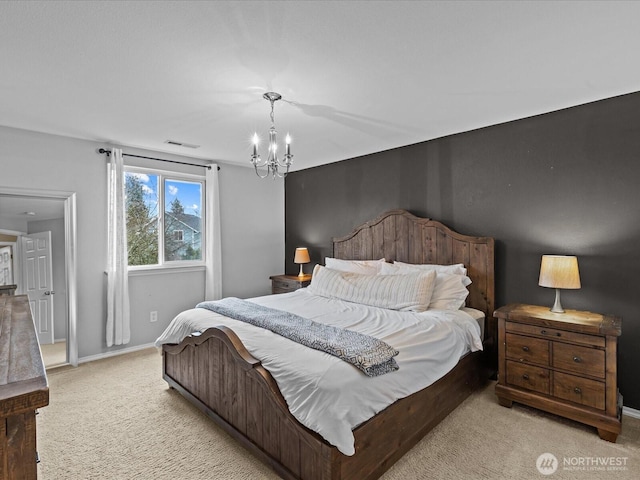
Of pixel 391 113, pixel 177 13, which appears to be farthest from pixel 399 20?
pixel 391 113

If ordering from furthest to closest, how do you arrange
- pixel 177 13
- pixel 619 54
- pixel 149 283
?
pixel 149 283
pixel 619 54
pixel 177 13

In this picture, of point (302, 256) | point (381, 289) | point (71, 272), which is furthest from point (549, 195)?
point (71, 272)

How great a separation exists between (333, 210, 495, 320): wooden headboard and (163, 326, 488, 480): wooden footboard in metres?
0.78

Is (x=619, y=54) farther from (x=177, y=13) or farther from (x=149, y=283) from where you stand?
(x=149, y=283)

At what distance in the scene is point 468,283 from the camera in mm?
3229

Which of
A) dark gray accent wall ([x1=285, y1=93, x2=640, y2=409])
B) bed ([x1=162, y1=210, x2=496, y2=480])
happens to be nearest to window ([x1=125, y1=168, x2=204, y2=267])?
bed ([x1=162, y1=210, x2=496, y2=480])

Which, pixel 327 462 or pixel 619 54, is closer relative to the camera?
pixel 327 462

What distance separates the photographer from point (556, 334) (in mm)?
2445

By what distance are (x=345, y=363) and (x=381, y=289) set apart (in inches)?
60.7

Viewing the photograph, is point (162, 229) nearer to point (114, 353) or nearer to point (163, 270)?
point (163, 270)

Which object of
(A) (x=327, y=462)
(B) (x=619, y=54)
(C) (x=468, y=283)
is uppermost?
(B) (x=619, y=54)

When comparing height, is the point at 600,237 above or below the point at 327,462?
above

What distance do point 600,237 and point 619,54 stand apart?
1368 millimetres

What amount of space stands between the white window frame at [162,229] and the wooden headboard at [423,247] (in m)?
1.88
